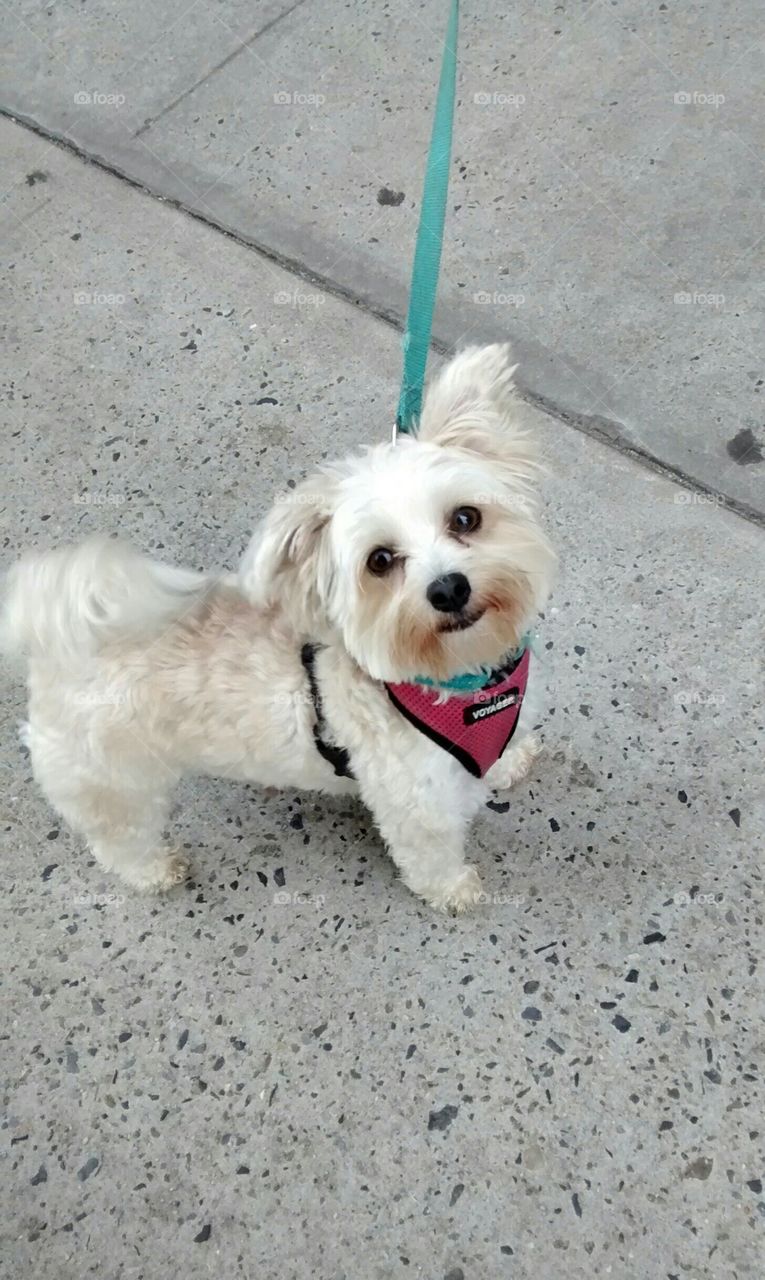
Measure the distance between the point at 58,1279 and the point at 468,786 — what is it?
165cm

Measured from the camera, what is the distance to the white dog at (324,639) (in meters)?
2.07

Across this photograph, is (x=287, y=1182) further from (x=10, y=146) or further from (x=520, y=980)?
(x=10, y=146)

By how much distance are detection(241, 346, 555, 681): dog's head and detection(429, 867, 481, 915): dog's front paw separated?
2.85 feet

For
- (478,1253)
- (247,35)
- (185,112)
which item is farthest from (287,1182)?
(247,35)

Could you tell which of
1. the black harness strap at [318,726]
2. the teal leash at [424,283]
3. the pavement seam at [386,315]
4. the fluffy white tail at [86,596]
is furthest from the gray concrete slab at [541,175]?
the fluffy white tail at [86,596]

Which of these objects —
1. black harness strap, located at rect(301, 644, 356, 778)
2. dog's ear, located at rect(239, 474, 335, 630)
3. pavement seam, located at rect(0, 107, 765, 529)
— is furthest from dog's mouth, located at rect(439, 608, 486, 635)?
pavement seam, located at rect(0, 107, 765, 529)

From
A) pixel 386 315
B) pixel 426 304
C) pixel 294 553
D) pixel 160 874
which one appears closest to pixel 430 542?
pixel 294 553

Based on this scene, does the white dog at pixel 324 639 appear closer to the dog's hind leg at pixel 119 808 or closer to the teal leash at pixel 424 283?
the dog's hind leg at pixel 119 808

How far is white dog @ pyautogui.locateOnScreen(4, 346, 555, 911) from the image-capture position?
207 centimetres

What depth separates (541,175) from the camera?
441 cm

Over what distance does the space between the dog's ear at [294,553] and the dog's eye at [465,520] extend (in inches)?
10.9

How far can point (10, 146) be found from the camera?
499 cm

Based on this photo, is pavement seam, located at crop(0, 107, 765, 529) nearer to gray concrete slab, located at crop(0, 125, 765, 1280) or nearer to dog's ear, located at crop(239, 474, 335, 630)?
gray concrete slab, located at crop(0, 125, 765, 1280)

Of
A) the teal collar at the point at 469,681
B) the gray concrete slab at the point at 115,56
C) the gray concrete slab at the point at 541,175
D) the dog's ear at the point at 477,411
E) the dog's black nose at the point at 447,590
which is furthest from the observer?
the gray concrete slab at the point at 115,56
